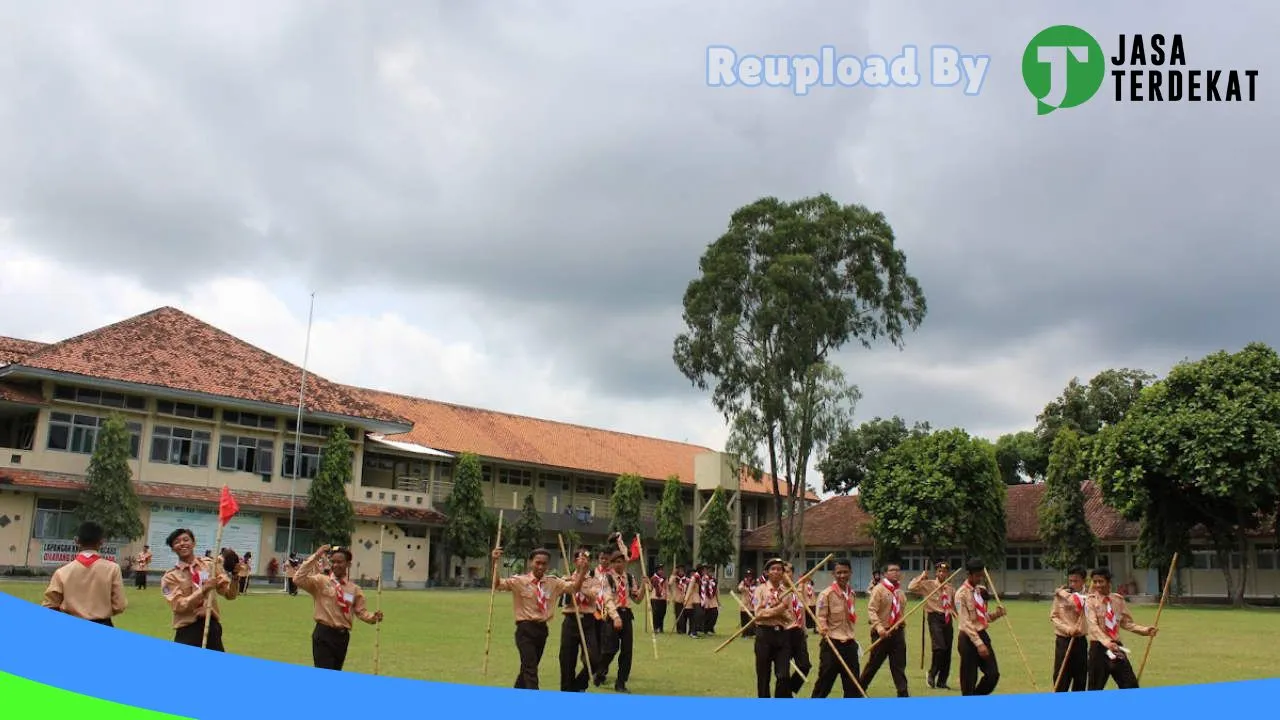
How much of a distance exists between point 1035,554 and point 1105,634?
36.5 meters

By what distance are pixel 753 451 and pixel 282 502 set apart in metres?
16.1

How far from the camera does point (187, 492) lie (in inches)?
1451

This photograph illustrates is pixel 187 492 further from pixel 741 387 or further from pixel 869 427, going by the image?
pixel 869 427

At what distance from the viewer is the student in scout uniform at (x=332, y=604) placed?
999cm

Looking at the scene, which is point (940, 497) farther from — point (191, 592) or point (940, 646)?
point (191, 592)

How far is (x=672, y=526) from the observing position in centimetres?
4959

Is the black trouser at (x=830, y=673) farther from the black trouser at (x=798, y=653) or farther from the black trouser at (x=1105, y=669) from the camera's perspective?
the black trouser at (x=1105, y=669)

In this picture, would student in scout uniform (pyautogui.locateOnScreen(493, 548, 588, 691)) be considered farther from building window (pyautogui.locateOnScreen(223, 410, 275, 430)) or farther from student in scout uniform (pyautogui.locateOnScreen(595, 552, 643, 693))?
building window (pyautogui.locateOnScreen(223, 410, 275, 430))

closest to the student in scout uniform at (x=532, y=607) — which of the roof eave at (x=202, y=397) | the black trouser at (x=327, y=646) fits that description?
the black trouser at (x=327, y=646)

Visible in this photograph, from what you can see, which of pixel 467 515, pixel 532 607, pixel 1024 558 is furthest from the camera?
pixel 1024 558

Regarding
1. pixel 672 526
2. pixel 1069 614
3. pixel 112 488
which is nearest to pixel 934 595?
pixel 1069 614

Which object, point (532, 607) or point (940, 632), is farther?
point (940, 632)

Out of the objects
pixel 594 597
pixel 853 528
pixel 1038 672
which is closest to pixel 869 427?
pixel 853 528

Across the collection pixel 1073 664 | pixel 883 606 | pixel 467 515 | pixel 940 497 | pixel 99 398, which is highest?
pixel 99 398
